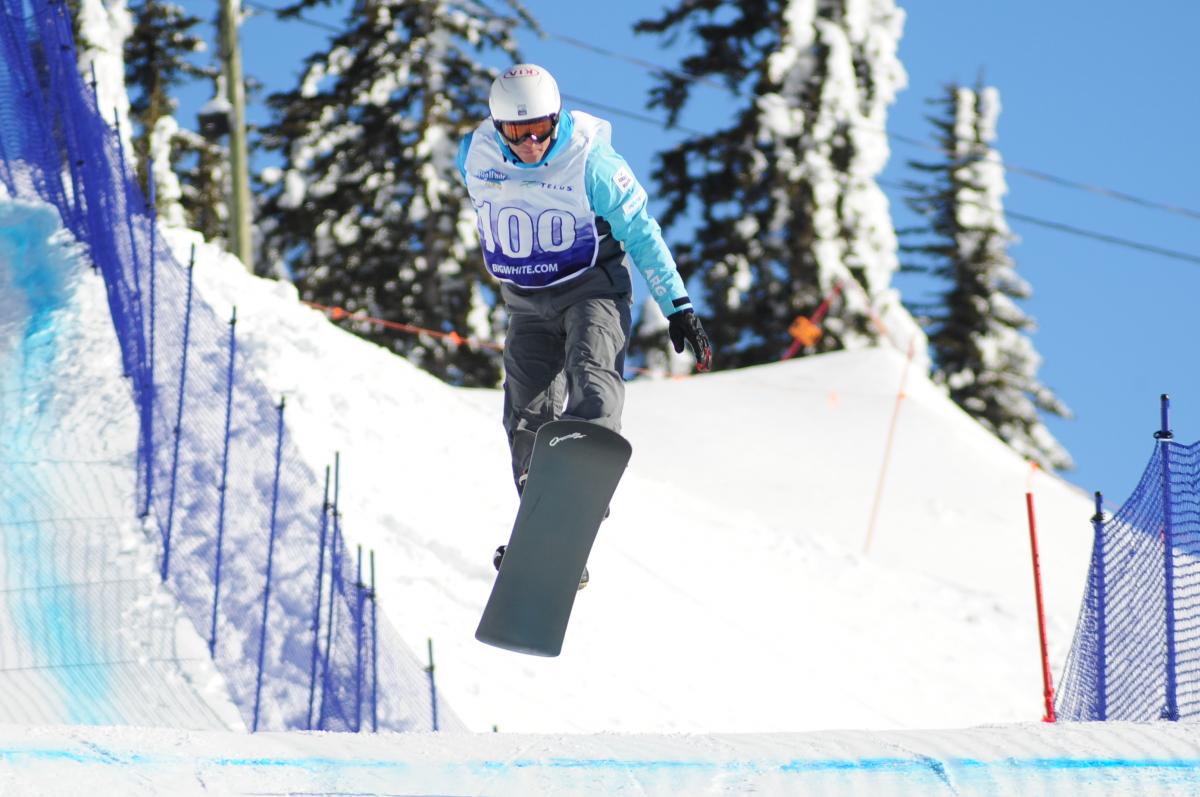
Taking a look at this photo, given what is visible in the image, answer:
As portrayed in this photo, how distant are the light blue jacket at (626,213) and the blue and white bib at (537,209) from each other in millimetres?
27

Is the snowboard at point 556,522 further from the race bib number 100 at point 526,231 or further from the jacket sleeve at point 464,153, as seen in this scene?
the jacket sleeve at point 464,153

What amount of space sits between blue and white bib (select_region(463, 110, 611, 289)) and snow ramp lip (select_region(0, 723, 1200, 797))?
2200 mm

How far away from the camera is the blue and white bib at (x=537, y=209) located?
18.6 ft

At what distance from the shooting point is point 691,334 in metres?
5.68

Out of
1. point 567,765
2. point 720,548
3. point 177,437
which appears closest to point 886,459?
point 720,548

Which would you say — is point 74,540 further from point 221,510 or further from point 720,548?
point 720,548

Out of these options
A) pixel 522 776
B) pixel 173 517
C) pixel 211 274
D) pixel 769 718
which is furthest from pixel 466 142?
pixel 211 274

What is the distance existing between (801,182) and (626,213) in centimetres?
1913

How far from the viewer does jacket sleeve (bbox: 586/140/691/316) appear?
5688 millimetres

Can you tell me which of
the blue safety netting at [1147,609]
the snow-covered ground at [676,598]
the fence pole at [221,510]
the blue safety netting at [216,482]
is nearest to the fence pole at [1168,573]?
the blue safety netting at [1147,609]

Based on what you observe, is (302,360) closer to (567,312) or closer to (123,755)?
(567,312)

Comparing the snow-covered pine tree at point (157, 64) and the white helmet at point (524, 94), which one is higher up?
the white helmet at point (524, 94)

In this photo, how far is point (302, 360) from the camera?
1101 centimetres

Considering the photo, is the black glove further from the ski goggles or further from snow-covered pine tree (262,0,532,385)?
snow-covered pine tree (262,0,532,385)
